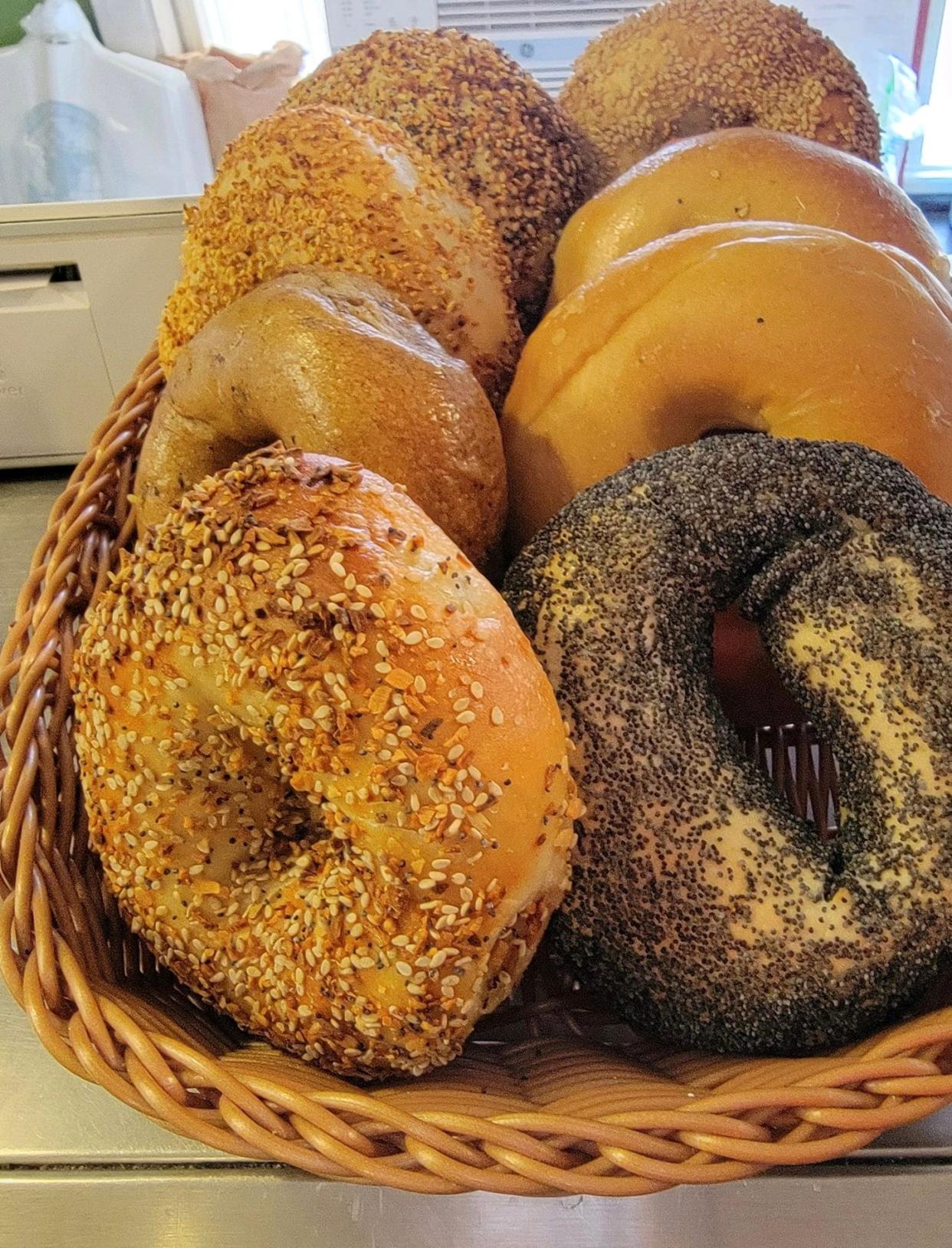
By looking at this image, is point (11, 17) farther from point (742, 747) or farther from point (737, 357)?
point (742, 747)

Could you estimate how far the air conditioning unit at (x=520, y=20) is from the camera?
A: 7.80 ft

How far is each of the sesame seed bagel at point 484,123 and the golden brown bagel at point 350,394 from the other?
36 centimetres

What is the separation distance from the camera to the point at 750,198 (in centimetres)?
116

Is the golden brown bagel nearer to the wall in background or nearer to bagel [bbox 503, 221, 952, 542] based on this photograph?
bagel [bbox 503, 221, 952, 542]

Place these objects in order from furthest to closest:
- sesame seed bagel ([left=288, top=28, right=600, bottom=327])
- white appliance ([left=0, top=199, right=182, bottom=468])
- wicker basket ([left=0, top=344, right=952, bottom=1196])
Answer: white appliance ([left=0, top=199, right=182, bottom=468])
sesame seed bagel ([left=288, top=28, right=600, bottom=327])
wicker basket ([left=0, top=344, right=952, bottom=1196])

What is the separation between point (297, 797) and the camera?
34.5 inches

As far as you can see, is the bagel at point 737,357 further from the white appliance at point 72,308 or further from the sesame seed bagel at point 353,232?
the white appliance at point 72,308

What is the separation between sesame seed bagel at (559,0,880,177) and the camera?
53.4 inches

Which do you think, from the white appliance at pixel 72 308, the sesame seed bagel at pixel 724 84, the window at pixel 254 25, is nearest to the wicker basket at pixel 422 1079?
the white appliance at pixel 72 308

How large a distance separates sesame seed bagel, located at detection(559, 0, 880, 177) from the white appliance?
0.73m

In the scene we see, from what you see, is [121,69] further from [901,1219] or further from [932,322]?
[901,1219]

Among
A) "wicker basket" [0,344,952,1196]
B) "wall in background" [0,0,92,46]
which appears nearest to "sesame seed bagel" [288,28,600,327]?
"wicker basket" [0,344,952,1196]

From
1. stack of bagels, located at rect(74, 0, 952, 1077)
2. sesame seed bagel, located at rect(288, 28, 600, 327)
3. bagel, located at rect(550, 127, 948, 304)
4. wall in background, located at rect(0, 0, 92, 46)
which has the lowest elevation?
stack of bagels, located at rect(74, 0, 952, 1077)

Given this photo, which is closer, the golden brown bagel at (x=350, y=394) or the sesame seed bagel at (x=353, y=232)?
the golden brown bagel at (x=350, y=394)
